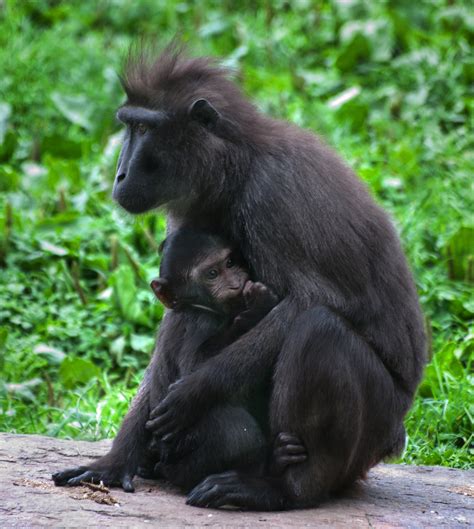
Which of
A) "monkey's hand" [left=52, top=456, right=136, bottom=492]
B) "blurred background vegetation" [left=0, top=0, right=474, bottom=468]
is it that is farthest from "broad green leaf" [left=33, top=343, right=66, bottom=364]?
"monkey's hand" [left=52, top=456, right=136, bottom=492]

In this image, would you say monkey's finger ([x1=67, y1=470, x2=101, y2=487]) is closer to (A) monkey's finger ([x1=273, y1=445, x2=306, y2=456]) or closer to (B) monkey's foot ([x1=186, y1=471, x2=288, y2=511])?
(B) monkey's foot ([x1=186, y1=471, x2=288, y2=511])

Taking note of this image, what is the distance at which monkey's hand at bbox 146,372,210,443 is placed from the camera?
4.82m

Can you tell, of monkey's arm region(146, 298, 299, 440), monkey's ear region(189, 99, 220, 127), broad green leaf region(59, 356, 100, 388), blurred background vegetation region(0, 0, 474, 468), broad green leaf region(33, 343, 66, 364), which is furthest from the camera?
broad green leaf region(33, 343, 66, 364)

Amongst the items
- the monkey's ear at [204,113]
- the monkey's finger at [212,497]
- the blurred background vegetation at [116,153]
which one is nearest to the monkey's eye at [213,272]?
the monkey's ear at [204,113]

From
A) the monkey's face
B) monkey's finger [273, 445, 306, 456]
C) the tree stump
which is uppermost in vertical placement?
the monkey's face

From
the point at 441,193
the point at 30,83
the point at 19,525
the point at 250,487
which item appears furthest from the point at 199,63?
the point at 30,83

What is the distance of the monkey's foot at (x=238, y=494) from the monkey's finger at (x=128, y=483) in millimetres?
358

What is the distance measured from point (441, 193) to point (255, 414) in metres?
5.20

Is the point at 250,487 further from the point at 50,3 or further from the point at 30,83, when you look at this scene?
the point at 50,3

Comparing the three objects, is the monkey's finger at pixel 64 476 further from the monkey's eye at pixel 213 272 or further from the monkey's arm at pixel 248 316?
the monkey's eye at pixel 213 272

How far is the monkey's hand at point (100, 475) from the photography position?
500 centimetres

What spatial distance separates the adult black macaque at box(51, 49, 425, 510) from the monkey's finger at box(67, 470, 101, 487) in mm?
11

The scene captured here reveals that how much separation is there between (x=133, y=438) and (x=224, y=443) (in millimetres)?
582

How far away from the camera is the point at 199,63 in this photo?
211 inches
